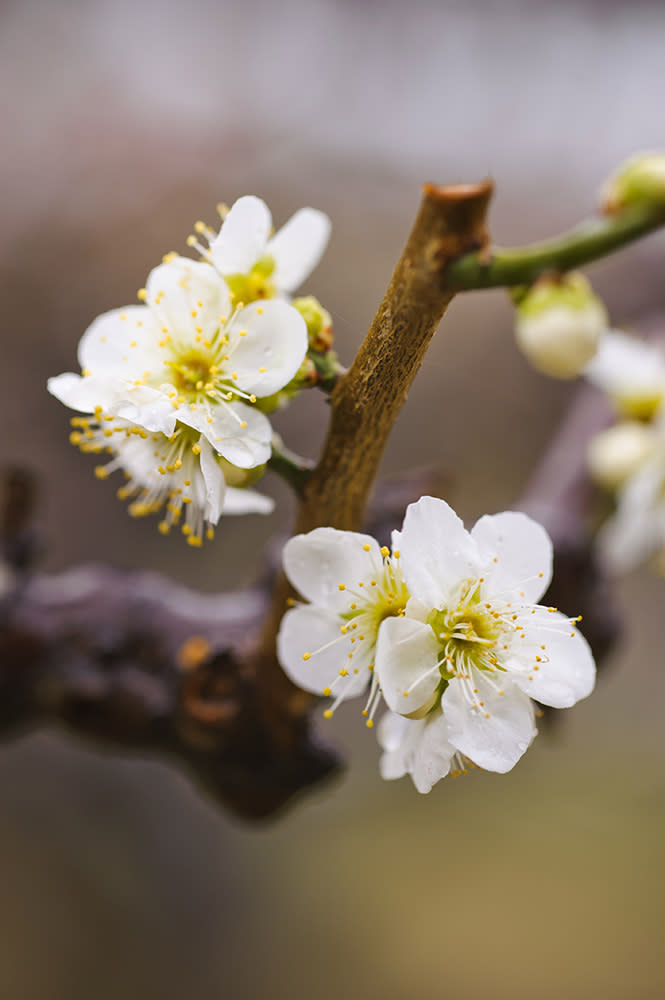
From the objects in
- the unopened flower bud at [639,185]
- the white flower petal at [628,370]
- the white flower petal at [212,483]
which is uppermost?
the white flower petal at [628,370]

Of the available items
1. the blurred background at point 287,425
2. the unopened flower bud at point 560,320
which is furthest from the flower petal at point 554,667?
the blurred background at point 287,425

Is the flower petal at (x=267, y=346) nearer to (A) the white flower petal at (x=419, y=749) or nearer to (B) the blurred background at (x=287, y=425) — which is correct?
(A) the white flower petal at (x=419, y=749)

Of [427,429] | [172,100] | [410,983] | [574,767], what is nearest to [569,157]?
A: [427,429]

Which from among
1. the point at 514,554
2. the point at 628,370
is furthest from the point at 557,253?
the point at 628,370

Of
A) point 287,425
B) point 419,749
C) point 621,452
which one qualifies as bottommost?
point 419,749

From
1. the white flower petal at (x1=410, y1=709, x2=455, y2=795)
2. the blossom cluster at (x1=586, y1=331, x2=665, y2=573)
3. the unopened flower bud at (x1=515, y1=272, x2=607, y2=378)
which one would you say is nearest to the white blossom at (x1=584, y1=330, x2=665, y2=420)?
the blossom cluster at (x1=586, y1=331, x2=665, y2=573)

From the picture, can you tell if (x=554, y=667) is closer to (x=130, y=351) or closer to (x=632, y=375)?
(x=130, y=351)

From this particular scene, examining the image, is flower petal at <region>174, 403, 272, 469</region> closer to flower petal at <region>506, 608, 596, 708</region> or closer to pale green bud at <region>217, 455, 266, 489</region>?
pale green bud at <region>217, 455, 266, 489</region>
